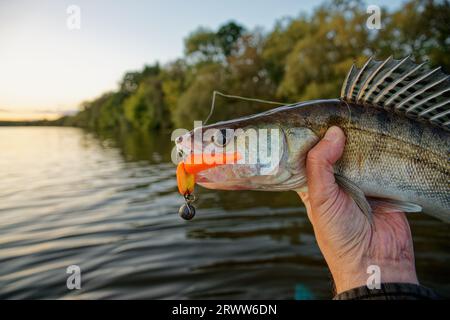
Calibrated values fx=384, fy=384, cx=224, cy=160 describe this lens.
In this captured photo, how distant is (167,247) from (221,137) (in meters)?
4.52

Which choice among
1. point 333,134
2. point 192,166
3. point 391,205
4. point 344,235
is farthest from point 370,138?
point 192,166

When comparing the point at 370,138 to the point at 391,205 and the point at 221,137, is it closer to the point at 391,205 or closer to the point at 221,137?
the point at 391,205

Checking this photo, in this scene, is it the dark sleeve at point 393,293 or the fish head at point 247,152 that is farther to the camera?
the fish head at point 247,152

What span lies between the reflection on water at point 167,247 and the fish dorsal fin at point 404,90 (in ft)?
10.0

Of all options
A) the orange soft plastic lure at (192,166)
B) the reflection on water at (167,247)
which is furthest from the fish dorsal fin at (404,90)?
the reflection on water at (167,247)

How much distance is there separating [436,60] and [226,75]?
25.4m

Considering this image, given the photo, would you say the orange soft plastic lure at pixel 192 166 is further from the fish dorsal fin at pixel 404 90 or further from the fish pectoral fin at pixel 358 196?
the fish dorsal fin at pixel 404 90

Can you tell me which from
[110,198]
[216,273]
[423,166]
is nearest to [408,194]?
[423,166]

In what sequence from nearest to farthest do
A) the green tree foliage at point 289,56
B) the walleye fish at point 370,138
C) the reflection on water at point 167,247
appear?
the walleye fish at point 370,138
the reflection on water at point 167,247
the green tree foliage at point 289,56

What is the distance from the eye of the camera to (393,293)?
8.55 feet

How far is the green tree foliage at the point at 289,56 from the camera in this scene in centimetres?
3045

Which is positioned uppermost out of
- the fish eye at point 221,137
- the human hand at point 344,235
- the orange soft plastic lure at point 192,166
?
the fish eye at point 221,137

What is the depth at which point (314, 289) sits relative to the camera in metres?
5.42

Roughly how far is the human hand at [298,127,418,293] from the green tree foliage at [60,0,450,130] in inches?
1044
